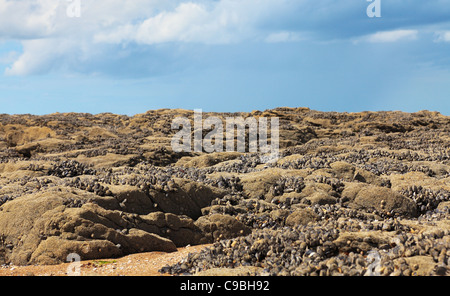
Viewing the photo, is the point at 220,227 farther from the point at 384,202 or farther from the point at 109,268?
the point at 384,202

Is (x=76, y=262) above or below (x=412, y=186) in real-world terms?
below

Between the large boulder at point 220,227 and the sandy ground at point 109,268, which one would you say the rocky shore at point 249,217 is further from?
the sandy ground at point 109,268

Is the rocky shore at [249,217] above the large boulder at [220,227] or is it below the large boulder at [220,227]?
above

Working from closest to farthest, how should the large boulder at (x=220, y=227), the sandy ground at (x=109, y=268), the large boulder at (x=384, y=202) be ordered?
the sandy ground at (x=109, y=268), the large boulder at (x=220, y=227), the large boulder at (x=384, y=202)

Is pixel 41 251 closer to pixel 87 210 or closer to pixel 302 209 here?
pixel 87 210

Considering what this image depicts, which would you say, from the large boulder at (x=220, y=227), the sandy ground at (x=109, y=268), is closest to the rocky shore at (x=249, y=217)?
the large boulder at (x=220, y=227)

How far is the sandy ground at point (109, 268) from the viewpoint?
8.01 metres

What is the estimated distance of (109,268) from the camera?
8.22m

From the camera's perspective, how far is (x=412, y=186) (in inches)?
531
